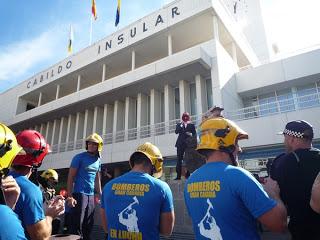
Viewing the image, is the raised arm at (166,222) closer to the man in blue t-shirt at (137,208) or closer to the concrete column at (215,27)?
the man in blue t-shirt at (137,208)

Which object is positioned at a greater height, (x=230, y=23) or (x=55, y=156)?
(x=230, y=23)

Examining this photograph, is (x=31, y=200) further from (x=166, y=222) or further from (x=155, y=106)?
(x=155, y=106)

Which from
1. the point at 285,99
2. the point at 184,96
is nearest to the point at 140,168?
the point at 184,96

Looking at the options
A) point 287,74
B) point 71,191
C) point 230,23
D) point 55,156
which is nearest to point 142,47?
point 230,23

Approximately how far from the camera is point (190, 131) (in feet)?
20.9

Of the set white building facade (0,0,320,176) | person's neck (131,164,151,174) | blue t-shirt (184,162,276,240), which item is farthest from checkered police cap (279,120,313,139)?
white building facade (0,0,320,176)

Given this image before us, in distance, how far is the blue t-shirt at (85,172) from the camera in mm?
3987

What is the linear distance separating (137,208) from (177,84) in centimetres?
1337

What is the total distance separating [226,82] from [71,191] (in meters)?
10.9

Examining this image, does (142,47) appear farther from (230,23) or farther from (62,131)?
(62,131)

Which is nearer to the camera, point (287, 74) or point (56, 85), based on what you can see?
→ point (287, 74)

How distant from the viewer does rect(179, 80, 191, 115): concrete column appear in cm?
1395

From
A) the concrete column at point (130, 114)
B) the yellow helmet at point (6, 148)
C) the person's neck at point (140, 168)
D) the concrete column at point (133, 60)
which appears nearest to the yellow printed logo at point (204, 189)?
the person's neck at point (140, 168)

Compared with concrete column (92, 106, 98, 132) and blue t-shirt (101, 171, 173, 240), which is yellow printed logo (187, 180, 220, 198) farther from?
concrete column (92, 106, 98, 132)
